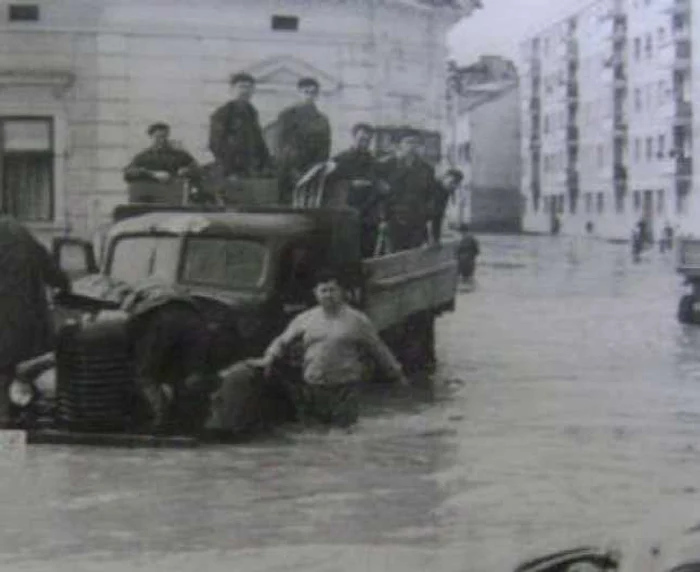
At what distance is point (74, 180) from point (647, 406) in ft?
12.5

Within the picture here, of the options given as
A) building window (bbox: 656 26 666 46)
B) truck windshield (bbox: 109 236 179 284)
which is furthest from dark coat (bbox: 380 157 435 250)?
building window (bbox: 656 26 666 46)

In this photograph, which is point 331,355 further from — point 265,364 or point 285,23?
point 285,23

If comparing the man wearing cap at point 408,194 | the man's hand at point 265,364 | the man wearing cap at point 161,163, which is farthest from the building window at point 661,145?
the man wearing cap at point 161,163

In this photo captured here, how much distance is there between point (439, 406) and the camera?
29.8 ft

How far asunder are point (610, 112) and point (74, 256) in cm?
332

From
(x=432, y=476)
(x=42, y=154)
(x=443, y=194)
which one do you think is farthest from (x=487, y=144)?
(x=42, y=154)

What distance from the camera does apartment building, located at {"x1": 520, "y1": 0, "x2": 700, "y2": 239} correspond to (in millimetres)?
7078

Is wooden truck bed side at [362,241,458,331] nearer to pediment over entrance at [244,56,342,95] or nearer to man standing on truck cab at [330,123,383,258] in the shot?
man standing on truck cab at [330,123,383,258]

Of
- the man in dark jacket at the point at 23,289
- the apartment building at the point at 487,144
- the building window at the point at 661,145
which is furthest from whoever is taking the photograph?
the man in dark jacket at the point at 23,289

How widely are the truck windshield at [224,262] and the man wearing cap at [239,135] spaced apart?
1247 millimetres

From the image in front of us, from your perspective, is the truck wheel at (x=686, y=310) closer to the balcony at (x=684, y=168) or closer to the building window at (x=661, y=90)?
the building window at (x=661, y=90)

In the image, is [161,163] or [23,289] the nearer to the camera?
[23,289]

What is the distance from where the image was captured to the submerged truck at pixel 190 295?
784 centimetres

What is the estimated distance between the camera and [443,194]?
9945 mm
